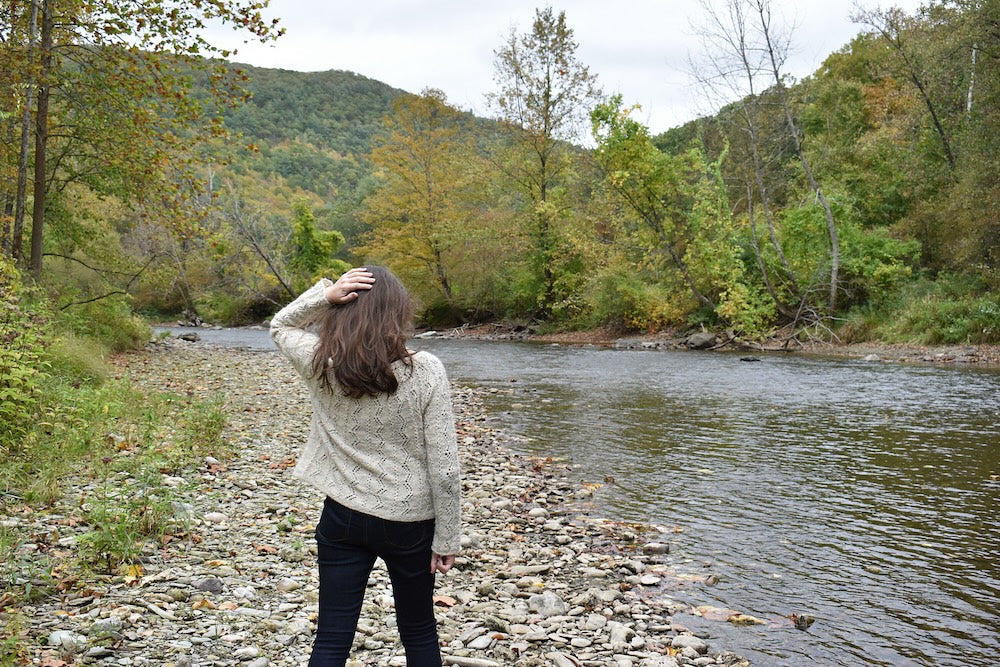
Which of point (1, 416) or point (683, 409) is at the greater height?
point (1, 416)

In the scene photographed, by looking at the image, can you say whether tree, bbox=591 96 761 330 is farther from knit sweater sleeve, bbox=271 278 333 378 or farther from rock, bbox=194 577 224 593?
knit sweater sleeve, bbox=271 278 333 378

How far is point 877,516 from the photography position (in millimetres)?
6410

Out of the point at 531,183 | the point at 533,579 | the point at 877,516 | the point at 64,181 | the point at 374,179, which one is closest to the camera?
the point at 533,579

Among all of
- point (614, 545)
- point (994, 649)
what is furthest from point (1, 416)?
point (994, 649)

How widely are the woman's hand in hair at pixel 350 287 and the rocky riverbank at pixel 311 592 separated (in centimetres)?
197

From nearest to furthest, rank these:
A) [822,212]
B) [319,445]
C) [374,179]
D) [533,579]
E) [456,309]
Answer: [319,445], [533,579], [822,212], [456,309], [374,179]

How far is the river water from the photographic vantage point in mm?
4355

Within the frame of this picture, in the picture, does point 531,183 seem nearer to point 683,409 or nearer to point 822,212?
point 822,212

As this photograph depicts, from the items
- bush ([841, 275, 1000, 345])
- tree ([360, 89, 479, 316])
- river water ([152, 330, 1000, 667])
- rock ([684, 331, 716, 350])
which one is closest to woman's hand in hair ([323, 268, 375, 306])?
river water ([152, 330, 1000, 667])

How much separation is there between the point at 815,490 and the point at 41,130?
13.1m

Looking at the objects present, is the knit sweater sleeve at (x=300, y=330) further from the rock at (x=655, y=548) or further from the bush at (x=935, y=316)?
the bush at (x=935, y=316)

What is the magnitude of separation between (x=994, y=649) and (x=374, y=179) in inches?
2373

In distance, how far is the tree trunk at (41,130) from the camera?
10633 millimetres

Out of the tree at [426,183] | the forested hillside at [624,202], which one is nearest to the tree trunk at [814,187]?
the forested hillside at [624,202]
